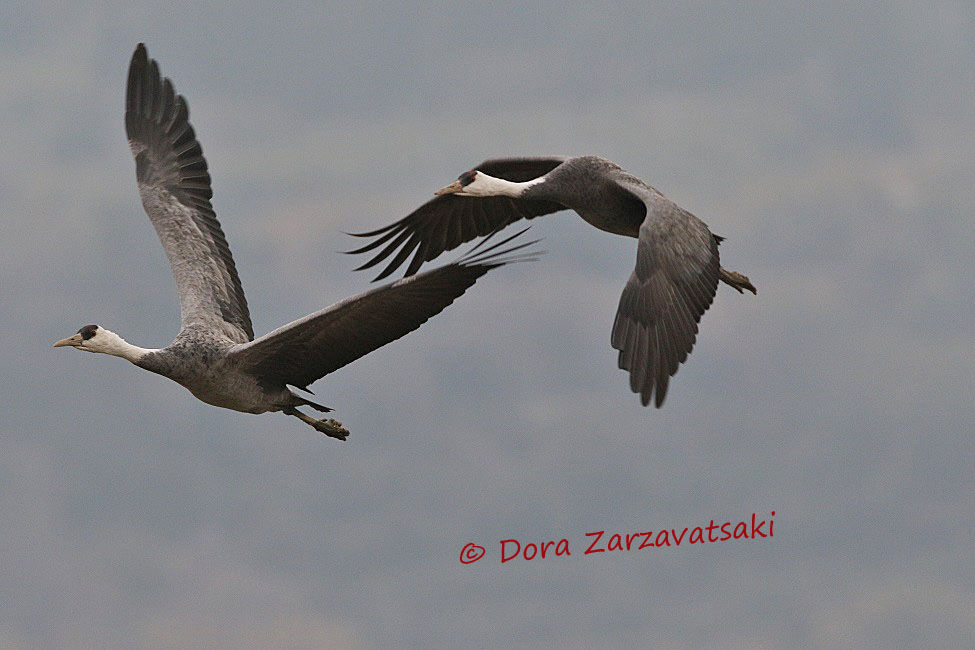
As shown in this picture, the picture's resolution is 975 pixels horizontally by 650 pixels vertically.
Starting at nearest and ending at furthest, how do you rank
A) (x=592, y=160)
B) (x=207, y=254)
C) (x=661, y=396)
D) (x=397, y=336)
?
1. (x=661, y=396)
2. (x=397, y=336)
3. (x=592, y=160)
4. (x=207, y=254)

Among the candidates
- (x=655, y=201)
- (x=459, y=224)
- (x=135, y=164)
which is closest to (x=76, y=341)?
(x=135, y=164)

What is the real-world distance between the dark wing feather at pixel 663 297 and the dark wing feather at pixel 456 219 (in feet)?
11.6

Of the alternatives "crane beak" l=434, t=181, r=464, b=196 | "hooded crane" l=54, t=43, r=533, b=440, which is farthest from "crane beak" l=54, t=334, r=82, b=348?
"crane beak" l=434, t=181, r=464, b=196

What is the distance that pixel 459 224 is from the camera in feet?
62.1

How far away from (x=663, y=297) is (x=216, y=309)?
5.40 meters

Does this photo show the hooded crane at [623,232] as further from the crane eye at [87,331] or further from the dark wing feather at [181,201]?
the crane eye at [87,331]

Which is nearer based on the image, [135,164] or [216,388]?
[216,388]

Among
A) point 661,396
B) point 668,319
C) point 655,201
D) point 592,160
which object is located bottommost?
point 661,396

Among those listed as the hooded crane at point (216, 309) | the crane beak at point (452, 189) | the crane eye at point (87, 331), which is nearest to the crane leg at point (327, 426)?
the hooded crane at point (216, 309)

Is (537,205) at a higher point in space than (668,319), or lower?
higher

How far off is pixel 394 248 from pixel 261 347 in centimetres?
369

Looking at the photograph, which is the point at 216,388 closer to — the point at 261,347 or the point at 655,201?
the point at 261,347

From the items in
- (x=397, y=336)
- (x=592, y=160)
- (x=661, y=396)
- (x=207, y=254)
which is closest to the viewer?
(x=661, y=396)

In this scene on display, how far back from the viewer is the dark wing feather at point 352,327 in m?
14.6
